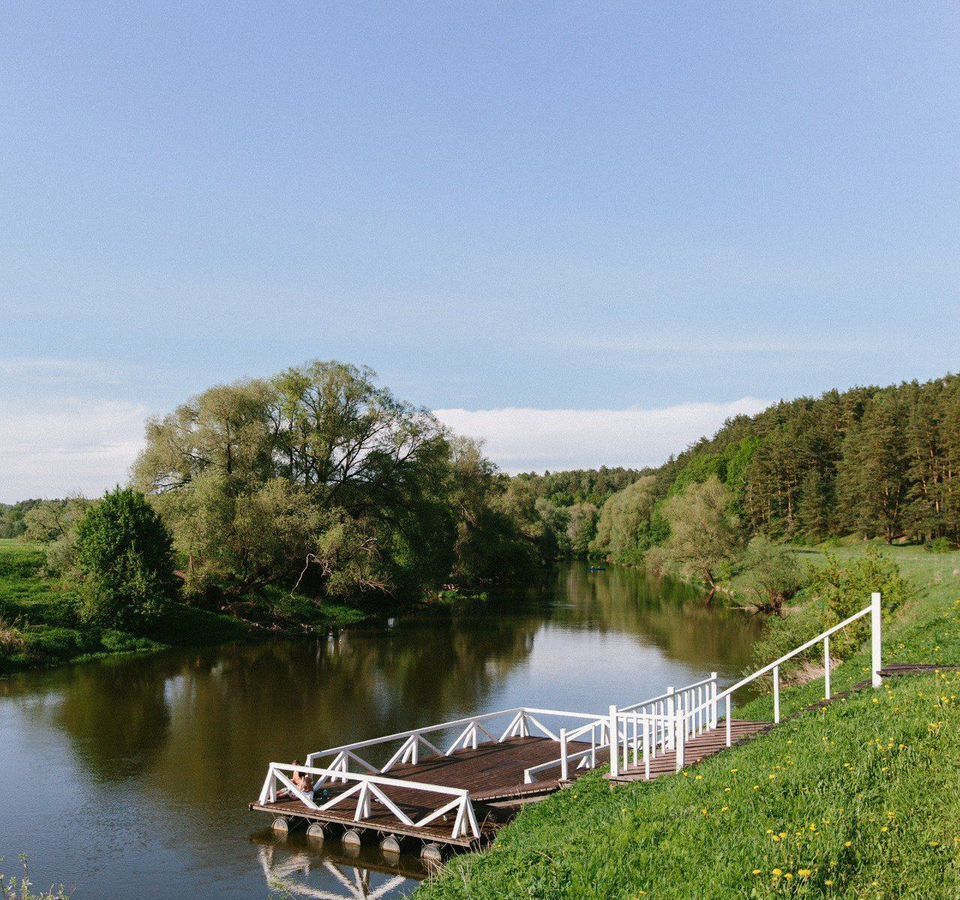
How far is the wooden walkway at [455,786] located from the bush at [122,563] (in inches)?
899

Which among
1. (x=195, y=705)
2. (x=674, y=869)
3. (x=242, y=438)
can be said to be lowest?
(x=195, y=705)

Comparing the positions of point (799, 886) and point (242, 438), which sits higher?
point (242, 438)

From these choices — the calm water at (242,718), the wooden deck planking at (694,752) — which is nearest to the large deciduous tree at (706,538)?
the calm water at (242,718)

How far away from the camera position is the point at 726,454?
114 metres

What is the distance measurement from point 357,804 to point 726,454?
105 metres

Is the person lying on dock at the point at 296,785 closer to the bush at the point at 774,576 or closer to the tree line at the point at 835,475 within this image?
the bush at the point at 774,576

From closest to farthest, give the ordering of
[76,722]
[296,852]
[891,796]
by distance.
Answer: [891,796]
[296,852]
[76,722]

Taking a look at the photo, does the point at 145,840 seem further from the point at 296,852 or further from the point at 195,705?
the point at 195,705

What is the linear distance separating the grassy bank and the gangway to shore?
1.68 m

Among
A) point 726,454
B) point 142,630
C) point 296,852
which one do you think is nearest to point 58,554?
→ point 142,630

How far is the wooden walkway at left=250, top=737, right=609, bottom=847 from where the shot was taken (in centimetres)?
1405

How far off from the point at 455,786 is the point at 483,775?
0.85m

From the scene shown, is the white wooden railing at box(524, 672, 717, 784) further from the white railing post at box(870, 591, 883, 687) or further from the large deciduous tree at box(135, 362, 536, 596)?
the large deciduous tree at box(135, 362, 536, 596)

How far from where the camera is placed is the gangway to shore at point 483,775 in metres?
12.6
